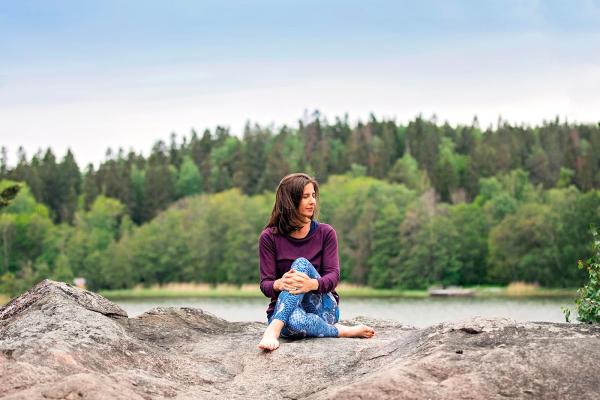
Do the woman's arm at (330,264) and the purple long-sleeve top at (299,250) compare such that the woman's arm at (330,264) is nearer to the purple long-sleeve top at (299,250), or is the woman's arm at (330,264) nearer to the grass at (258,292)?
the purple long-sleeve top at (299,250)

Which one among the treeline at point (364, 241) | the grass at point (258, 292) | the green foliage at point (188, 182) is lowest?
the grass at point (258, 292)

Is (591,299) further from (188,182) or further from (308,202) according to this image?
(188,182)

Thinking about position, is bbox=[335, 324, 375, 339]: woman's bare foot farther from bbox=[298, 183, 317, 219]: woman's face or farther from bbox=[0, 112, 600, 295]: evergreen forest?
bbox=[0, 112, 600, 295]: evergreen forest

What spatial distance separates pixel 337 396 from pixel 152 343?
246cm

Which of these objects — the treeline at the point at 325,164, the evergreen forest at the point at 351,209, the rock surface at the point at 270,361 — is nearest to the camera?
the rock surface at the point at 270,361

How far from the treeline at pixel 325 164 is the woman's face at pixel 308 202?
4701 inches

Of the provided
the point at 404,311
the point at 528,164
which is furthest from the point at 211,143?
the point at 404,311

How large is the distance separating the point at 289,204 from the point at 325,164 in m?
150

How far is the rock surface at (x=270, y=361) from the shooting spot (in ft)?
21.1

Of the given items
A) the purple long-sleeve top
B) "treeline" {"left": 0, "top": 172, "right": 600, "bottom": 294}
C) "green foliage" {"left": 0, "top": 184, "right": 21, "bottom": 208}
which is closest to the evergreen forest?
"treeline" {"left": 0, "top": 172, "right": 600, "bottom": 294}

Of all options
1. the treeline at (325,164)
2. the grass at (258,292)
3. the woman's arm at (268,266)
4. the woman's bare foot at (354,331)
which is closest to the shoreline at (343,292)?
the grass at (258,292)

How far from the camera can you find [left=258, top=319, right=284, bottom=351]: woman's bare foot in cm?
820

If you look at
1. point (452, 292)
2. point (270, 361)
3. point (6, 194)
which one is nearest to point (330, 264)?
point (270, 361)

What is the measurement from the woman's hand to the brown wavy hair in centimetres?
55
